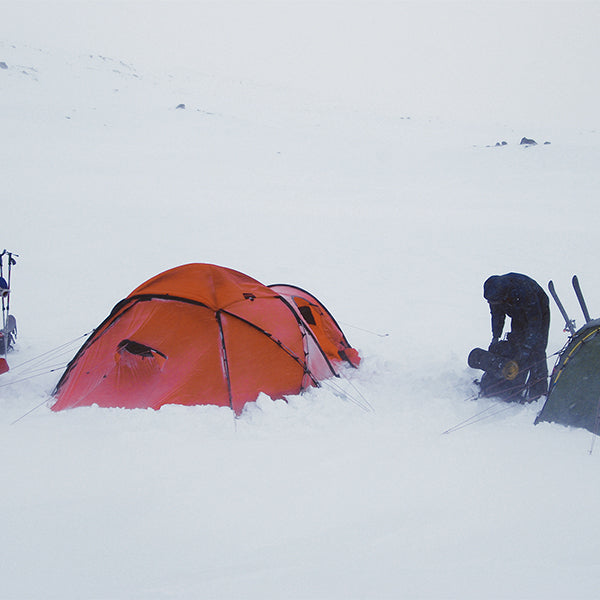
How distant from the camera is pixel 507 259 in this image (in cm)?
1345

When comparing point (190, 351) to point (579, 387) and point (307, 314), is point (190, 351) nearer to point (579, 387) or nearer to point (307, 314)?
point (307, 314)

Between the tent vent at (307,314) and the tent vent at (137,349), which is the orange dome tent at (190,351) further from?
the tent vent at (307,314)

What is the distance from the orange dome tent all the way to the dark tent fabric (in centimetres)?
240

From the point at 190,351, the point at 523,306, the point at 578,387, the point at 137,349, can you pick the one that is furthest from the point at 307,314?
the point at 578,387

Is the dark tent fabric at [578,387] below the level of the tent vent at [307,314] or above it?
below

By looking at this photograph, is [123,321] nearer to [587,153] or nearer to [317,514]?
[317,514]

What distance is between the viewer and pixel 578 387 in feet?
15.8

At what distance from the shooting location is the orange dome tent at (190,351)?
5086mm

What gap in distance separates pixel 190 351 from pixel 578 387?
3703 millimetres

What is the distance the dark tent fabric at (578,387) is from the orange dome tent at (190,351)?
2397 mm

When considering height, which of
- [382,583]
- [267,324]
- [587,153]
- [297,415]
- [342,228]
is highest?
[587,153]

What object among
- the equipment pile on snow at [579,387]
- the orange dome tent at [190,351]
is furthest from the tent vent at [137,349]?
the equipment pile on snow at [579,387]

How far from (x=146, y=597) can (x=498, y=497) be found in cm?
235

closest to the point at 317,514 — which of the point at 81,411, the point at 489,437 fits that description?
the point at 489,437
